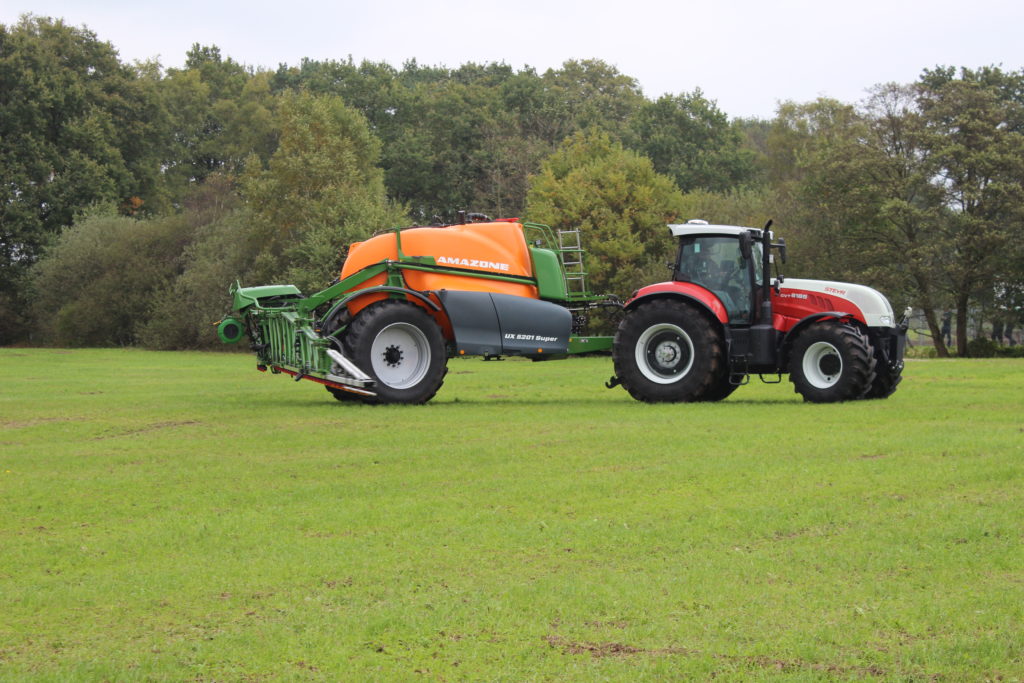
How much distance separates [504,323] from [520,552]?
11965mm

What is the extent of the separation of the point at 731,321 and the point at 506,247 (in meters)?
4.19

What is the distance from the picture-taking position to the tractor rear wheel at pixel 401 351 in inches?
752

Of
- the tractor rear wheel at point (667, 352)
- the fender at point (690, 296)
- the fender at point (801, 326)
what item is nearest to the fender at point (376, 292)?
the tractor rear wheel at point (667, 352)

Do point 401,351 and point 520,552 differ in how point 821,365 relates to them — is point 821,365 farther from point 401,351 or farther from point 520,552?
point 520,552

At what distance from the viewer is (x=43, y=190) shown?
64.2 m

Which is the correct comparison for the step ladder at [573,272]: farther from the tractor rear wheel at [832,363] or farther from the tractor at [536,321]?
the tractor rear wheel at [832,363]

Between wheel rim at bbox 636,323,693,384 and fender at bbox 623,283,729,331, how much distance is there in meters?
0.54

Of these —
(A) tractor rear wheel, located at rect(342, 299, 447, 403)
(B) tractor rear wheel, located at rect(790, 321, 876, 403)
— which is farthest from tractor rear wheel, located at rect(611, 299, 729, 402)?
(A) tractor rear wheel, located at rect(342, 299, 447, 403)

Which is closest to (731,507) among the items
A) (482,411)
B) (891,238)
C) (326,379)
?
(482,411)

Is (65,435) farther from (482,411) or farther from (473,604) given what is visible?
(473,604)

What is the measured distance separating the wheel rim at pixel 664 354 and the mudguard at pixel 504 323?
1590mm

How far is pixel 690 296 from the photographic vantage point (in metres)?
19.1

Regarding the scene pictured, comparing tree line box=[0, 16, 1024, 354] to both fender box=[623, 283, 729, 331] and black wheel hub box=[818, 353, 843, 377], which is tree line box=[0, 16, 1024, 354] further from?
black wheel hub box=[818, 353, 843, 377]

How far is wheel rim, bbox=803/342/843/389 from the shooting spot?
722 inches
